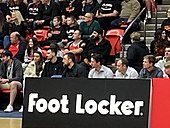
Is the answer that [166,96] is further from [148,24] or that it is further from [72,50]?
[148,24]

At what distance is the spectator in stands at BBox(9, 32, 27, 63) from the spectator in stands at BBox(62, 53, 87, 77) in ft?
6.68

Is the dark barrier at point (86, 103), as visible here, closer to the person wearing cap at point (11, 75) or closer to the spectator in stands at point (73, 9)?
the person wearing cap at point (11, 75)

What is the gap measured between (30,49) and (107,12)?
2.27m

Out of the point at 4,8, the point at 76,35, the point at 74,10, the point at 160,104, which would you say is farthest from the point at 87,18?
the point at 160,104

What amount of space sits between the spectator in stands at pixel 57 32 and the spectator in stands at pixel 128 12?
1.24 m

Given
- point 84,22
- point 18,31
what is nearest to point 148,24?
point 84,22

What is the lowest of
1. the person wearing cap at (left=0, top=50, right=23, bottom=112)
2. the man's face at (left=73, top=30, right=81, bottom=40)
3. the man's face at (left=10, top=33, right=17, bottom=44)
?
the person wearing cap at (left=0, top=50, right=23, bottom=112)

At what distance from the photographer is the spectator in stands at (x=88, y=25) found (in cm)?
1343

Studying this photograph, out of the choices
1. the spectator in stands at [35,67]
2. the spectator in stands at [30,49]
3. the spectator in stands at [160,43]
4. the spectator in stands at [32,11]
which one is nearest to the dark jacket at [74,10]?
the spectator in stands at [32,11]

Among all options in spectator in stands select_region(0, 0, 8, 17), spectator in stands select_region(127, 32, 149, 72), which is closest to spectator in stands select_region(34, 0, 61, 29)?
spectator in stands select_region(0, 0, 8, 17)

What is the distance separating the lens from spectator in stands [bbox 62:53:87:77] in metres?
11.6

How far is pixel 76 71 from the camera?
1154 centimetres

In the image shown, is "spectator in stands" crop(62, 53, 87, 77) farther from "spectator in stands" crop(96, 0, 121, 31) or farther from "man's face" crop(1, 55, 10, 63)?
"spectator in stands" crop(96, 0, 121, 31)

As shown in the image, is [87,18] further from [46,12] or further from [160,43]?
[160,43]
